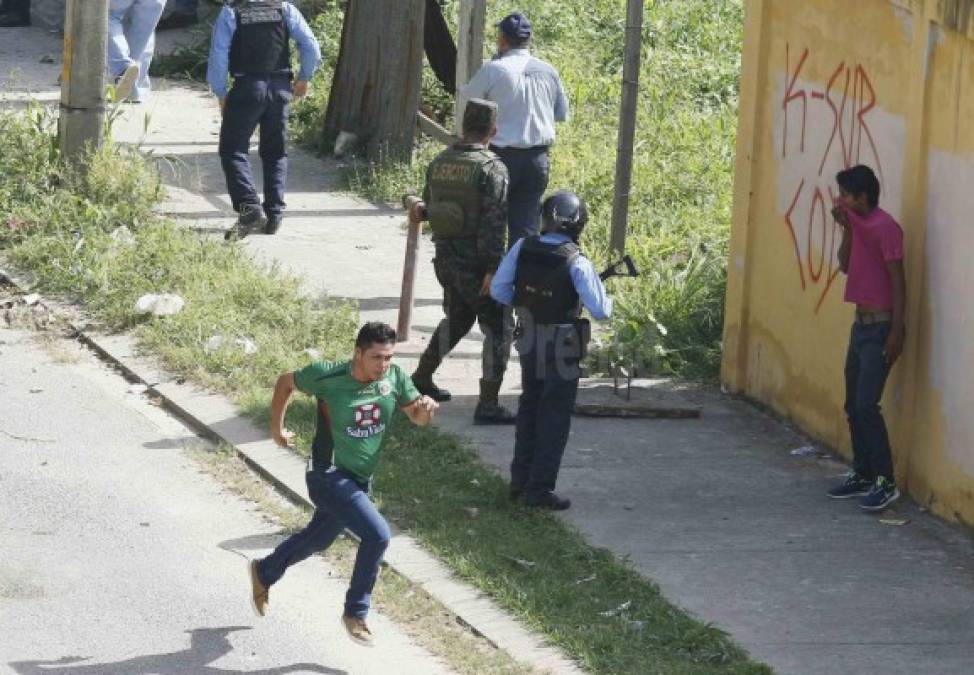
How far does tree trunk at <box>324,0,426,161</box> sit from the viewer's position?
1452cm

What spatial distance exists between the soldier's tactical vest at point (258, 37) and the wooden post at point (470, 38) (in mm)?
1227

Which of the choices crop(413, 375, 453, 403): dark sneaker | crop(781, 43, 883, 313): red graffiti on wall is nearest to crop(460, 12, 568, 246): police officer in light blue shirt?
crop(413, 375, 453, 403): dark sneaker

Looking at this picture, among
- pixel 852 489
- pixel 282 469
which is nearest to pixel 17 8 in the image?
pixel 282 469

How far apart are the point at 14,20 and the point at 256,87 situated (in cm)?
682

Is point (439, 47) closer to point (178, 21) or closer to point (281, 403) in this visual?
point (178, 21)

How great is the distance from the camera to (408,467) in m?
9.21

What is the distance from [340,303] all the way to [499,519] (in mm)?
3438

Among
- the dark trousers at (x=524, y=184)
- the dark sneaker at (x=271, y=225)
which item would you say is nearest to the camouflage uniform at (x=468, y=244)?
the dark trousers at (x=524, y=184)

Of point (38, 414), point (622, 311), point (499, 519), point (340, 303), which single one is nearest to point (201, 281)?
point (340, 303)

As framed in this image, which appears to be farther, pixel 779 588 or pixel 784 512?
pixel 784 512

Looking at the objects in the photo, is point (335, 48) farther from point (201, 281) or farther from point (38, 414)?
point (38, 414)

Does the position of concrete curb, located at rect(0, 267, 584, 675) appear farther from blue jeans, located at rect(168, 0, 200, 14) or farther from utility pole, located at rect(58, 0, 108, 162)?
blue jeans, located at rect(168, 0, 200, 14)

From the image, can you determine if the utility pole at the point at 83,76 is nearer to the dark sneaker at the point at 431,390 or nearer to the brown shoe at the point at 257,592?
the dark sneaker at the point at 431,390

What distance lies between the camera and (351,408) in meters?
7.05
